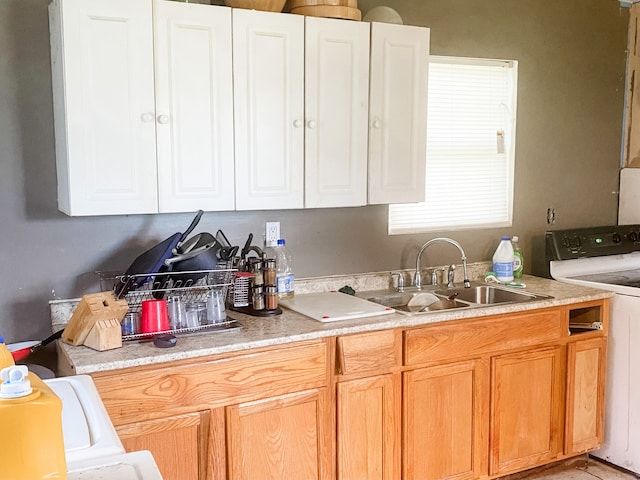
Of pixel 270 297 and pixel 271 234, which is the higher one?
pixel 271 234

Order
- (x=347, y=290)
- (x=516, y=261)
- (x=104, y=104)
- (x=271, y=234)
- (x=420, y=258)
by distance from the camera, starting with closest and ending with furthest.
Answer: (x=104, y=104)
(x=271, y=234)
(x=347, y=290)
(x=420, y=258)
(x=516, y=261)

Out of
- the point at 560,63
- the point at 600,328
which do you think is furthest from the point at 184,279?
the point at 560,63

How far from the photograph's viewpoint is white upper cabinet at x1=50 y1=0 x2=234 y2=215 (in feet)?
7.36

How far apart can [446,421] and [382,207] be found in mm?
1066

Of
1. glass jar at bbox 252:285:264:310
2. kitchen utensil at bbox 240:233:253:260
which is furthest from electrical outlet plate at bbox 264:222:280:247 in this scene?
glass jar at bbox 252:285:264:310

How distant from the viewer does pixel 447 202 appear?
136 inches

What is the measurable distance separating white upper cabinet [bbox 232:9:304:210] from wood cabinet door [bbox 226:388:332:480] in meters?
0.79

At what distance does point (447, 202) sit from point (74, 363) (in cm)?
213

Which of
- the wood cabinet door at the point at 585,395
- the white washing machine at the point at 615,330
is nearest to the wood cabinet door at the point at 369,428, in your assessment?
the wood cabinet door at the point at 585,395

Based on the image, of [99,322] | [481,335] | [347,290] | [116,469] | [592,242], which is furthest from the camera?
[592,242]

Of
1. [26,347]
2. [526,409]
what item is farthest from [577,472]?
[26,347]

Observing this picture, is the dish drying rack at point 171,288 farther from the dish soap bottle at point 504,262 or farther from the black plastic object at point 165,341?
the dish soap bottle at point 504,262

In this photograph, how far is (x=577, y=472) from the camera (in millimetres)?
3221

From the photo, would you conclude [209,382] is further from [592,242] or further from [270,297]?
[592,242]
